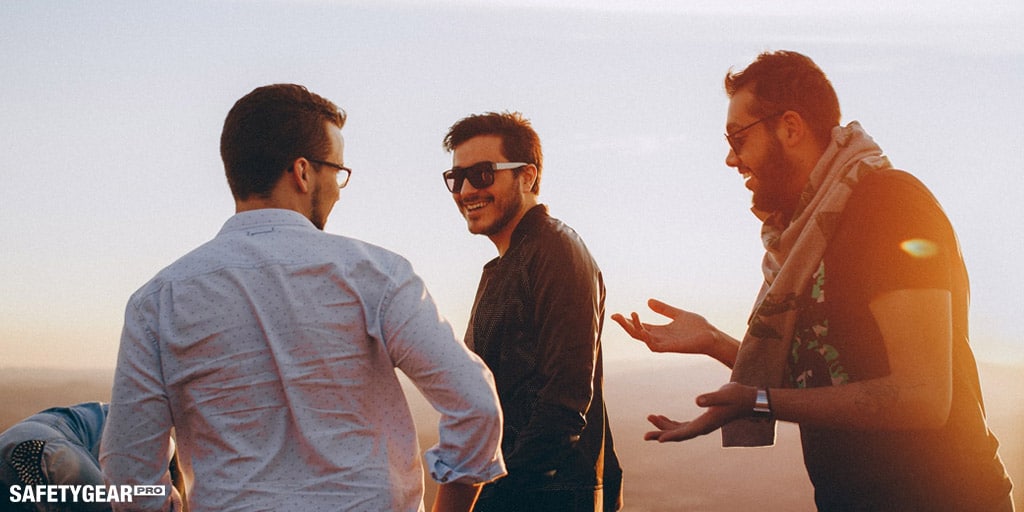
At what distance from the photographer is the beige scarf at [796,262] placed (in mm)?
2941

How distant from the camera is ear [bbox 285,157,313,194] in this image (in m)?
2.62

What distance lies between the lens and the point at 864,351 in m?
2.74

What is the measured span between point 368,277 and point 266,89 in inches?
29.2

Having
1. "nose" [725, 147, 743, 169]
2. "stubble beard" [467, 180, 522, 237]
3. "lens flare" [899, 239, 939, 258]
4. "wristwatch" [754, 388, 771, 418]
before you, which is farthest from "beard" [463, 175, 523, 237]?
"lens flare" [899, 239, 939, 258]

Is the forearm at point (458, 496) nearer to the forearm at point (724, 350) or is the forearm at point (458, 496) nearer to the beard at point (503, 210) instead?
the forearm at point (724, 350)

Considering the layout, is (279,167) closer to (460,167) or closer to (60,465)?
(60,465)

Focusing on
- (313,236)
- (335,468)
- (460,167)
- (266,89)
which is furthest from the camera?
(460,167)

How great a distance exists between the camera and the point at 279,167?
2.62 metres

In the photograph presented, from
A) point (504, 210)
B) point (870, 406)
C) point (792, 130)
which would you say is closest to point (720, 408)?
point (870, 406)

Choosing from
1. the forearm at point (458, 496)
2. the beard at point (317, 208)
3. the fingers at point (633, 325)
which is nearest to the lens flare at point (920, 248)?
the fingers at point (633, 325)

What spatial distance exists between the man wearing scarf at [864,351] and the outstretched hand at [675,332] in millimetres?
332

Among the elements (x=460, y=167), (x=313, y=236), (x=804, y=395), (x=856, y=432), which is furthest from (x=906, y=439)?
(x=460, y=167)

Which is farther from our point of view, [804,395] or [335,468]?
[804,395]

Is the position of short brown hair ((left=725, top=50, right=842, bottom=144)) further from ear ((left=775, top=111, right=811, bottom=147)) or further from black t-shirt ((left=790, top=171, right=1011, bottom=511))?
black t-shirt ((left=790, top=171, right=1011, bottom=511))
